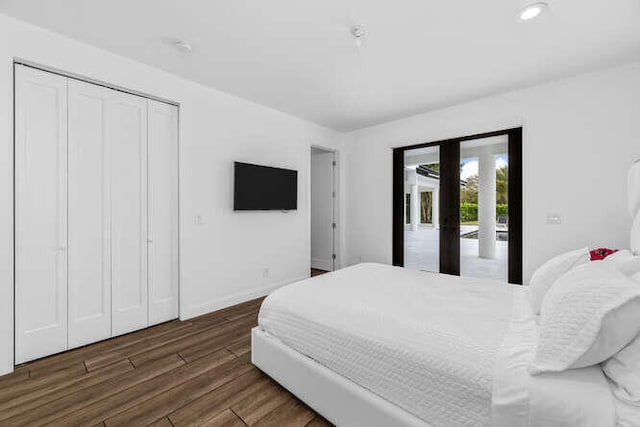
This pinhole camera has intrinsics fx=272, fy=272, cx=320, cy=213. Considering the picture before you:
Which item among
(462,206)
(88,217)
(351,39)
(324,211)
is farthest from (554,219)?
(88,217)

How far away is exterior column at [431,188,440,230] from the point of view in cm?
410

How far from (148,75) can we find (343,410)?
330 cm

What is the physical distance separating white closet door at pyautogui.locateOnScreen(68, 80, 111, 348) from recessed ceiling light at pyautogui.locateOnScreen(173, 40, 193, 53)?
Answer: 82cm

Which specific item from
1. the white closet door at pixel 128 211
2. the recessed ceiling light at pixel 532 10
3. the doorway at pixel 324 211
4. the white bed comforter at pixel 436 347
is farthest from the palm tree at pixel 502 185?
the white closet door at pixel 128 211

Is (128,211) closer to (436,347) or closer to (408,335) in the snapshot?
(408,335)

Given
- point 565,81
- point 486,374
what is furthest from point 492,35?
point 486,374

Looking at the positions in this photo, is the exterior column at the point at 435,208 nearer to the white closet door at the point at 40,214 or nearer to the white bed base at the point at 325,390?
the white bed base at the point at 325,390

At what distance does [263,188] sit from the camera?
144 inches

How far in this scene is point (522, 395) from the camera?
38.2 inches

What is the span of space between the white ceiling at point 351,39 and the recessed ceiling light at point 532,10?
0.06 metres

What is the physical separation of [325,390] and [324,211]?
3.94 metres

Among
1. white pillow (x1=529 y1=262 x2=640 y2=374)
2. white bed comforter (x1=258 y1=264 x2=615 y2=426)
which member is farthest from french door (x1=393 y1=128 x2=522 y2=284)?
white pillow (x1=529 y1=262 x2=640 y2=374)

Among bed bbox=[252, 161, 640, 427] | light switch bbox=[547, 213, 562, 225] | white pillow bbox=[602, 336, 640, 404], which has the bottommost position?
bed bbox=[252, 161, 640, 427]

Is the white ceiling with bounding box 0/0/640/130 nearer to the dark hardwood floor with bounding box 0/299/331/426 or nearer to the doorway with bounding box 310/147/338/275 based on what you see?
the doorway with bounding box 310/147/338/275
